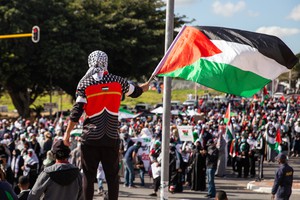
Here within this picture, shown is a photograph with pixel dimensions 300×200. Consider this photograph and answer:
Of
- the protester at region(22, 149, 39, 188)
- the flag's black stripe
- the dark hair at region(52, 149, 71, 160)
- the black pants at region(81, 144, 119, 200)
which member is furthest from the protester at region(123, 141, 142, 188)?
the dark hair at region(52, 149, 71, 160)

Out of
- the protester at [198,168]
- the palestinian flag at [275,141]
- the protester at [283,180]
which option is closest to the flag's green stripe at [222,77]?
the protester at [283,180]

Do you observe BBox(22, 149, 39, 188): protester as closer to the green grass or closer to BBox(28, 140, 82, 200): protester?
BBox(28, 140, 82, 200): protester

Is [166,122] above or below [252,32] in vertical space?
below

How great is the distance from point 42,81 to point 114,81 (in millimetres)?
41097

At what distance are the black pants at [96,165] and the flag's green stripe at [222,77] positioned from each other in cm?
134

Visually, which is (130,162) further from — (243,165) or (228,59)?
(228,59)

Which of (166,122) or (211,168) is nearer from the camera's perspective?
(166,122)

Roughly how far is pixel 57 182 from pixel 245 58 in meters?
2.75

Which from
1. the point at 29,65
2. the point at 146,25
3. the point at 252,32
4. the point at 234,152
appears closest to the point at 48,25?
the point at 29,65

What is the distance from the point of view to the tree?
Answer: 140 ft

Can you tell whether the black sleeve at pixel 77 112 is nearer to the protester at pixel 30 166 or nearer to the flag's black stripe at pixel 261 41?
the flag's black stripe at pixel 261 41

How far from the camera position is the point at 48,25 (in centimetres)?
4362

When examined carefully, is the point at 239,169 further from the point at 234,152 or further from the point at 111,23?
the point at 111,23

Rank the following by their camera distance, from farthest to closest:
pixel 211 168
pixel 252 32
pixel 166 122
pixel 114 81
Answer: pixel 211 168
pixel 252 32
pixel 166 122
pixel 114 81
